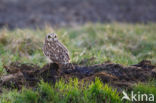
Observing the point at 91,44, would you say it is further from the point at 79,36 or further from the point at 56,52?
the point at 56,52

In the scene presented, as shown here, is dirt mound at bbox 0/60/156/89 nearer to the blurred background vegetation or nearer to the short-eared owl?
the short-eared owl

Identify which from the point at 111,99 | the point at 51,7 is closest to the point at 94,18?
the point at 51,7

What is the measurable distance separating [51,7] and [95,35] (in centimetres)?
713

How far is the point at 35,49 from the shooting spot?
9750 mm

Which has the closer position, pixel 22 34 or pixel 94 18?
pixel 22 34

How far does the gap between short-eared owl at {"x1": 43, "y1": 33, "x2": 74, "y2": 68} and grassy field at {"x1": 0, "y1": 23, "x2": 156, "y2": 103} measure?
779 mm

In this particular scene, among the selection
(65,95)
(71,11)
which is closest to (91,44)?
(65,95)

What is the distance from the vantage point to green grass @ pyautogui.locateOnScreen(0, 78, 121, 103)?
5379 mm

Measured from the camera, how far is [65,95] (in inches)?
217

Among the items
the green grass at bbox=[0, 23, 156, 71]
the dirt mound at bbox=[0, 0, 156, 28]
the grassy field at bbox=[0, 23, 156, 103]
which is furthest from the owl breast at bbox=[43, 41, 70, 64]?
the dirt mound at bbox=[0, 0, 156, 28]

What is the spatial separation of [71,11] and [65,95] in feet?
42.7

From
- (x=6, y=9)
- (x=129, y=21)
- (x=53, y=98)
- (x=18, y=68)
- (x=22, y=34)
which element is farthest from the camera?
(x=6, y=9)

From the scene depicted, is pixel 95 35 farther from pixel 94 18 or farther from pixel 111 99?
pixel 111 99

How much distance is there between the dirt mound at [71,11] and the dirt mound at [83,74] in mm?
9219
